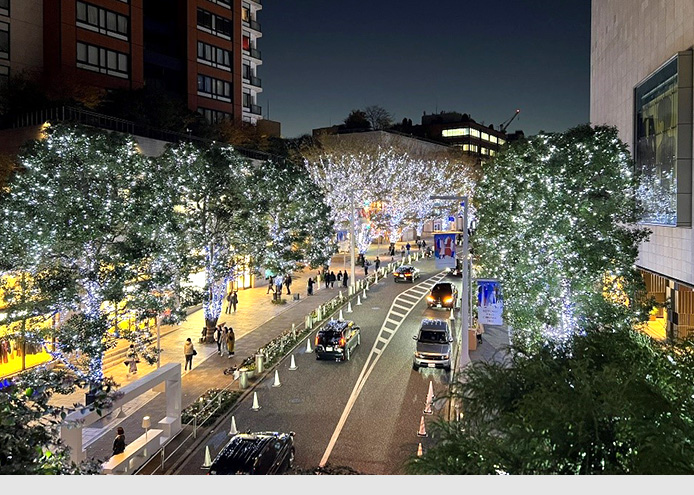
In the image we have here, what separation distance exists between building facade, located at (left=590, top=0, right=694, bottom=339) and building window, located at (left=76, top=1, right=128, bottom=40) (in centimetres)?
3332

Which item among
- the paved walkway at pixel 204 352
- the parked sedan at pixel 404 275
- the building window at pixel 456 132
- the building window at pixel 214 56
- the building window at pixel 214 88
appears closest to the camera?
the paved walkway at pixel 204 352

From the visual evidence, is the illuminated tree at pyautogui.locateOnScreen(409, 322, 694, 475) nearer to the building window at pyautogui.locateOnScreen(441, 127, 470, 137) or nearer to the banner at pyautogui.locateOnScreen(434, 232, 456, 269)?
the banner at pyautogui.locateOnScreen(434, 232, 456, 269)

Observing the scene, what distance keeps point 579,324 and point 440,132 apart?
11547 centimetres

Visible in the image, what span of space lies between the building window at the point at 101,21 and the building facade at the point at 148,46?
0.07m

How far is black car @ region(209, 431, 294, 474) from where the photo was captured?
12.1 meters

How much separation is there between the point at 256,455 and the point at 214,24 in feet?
153

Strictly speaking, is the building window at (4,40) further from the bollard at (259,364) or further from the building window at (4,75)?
the bollard at (259,364)

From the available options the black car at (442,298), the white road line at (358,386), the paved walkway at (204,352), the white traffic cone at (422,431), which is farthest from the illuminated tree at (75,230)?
the black car at (442,298)

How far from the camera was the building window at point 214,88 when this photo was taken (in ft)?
163

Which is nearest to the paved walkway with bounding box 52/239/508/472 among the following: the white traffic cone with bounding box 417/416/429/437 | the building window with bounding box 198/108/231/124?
the white traffic cone with bounding box 417/416/429/437

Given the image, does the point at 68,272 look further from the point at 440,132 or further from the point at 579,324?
the point at 440,132

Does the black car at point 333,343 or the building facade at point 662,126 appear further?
the black car at point 333,343

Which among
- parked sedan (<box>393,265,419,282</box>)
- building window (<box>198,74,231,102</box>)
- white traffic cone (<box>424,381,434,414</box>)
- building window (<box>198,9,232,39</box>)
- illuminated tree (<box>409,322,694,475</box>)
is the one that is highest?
building window (<box>198,9,232,39</box>)

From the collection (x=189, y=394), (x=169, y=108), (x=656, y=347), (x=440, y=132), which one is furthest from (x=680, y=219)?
(x=440, y=132)
